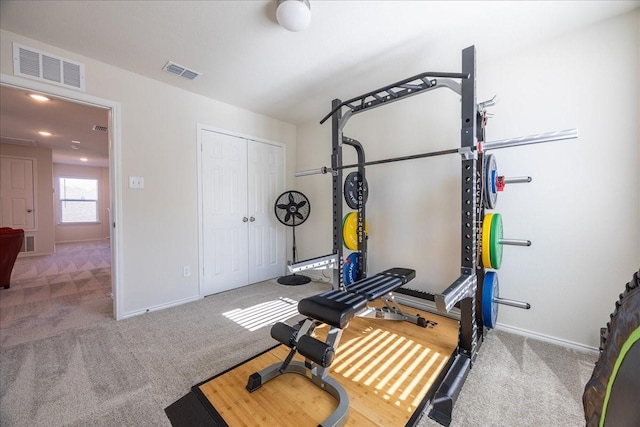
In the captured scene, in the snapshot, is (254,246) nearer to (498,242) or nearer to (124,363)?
(124,363)

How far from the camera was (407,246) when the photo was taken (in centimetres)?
282

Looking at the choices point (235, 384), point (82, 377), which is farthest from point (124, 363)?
point (235, 384)

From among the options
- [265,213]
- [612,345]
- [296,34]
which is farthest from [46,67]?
[612,345]

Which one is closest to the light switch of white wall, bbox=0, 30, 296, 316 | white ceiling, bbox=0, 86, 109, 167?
white wall, bbox=0, 30, 296, 316

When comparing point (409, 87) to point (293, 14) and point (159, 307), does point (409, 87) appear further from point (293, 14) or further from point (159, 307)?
point (159, 307)

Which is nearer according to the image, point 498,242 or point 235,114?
point 498,242

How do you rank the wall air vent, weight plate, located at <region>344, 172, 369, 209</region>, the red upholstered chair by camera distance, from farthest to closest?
the red upholstered chair → weight plate, located at <region>344, 172, 369, 209</region> → the wall air vent

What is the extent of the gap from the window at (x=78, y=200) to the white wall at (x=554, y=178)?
974cm

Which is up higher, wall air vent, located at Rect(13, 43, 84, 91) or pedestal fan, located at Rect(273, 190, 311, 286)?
wall air vent, located at Rect(13, 43, 84, 91)

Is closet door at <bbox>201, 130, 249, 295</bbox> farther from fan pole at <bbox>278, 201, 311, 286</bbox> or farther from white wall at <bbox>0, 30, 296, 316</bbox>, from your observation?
fan pole at <bbox>278, 201, 311, 286</bbox>

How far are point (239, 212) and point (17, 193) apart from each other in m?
5.74

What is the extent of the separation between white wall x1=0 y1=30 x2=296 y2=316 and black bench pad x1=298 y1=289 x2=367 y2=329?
210 centimetres

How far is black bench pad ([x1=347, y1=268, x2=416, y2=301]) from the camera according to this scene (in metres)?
1.70

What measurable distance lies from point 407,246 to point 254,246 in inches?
84.3
